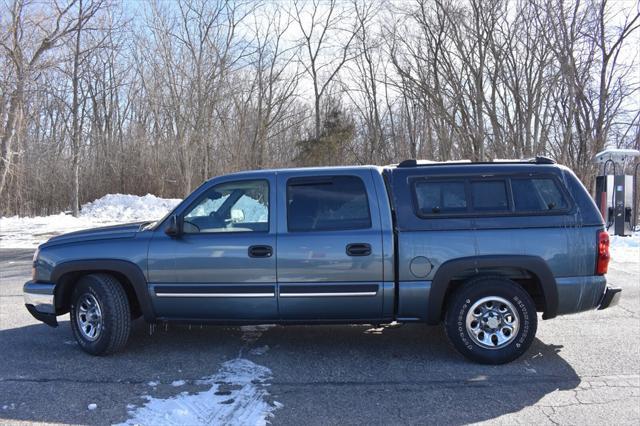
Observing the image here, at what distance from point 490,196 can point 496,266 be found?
65cm

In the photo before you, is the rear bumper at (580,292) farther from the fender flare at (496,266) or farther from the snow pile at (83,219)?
the snow pile at (83,219)

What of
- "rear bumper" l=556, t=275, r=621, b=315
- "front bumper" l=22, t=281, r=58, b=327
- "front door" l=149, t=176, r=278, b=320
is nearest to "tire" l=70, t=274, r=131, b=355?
"front bumper" l=22, t=281, r=58, b=327

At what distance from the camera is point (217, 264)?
4.72 m

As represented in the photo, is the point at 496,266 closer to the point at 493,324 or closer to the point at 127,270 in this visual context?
the point at 493,324

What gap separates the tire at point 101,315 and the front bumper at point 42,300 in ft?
0.78

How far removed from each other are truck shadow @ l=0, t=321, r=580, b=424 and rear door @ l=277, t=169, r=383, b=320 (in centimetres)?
53

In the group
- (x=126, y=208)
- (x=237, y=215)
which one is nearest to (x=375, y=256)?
(x=237, y=215)

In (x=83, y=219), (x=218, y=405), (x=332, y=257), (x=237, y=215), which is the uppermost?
(x=237, y=215)

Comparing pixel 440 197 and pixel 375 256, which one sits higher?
pixel 440 197

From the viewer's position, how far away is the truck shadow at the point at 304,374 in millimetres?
3785

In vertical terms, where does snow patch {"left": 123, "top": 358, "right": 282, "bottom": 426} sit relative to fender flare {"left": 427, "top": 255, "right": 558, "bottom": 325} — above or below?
below

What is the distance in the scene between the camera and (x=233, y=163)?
31.8 m

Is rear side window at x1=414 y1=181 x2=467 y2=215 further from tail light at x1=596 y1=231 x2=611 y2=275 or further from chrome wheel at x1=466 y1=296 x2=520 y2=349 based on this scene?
tail light at x1=596 y1=231 x2=611 y2=275

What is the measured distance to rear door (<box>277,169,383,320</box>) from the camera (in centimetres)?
462
